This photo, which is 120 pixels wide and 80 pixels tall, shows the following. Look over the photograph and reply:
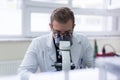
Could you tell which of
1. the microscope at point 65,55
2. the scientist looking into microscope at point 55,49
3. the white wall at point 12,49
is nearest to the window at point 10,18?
the white wall at point 12,49

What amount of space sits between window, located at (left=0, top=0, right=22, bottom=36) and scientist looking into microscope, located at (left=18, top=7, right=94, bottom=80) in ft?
Answer: 4.36

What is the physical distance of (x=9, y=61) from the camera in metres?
2.48

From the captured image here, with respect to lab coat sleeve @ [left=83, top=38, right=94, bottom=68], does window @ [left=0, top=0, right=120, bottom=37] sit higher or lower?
higher

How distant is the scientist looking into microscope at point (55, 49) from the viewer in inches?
48.8

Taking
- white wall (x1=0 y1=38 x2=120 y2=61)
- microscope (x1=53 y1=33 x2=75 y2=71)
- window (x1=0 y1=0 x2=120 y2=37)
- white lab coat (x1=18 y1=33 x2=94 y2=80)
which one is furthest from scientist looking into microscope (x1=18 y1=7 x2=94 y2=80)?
window (x1=0 y1=0 x2=120 y2=37)

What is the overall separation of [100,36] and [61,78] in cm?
244

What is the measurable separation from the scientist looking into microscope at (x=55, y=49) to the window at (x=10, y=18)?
1.33m

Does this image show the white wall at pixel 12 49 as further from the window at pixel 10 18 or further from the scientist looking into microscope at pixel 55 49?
the scientist looking into microscope at pixel 55 49

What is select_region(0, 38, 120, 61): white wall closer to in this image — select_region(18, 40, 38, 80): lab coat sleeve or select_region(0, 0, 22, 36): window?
select_region(0, 0, 22, 36): window

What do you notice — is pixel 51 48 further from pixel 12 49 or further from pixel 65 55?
pixel 12 49

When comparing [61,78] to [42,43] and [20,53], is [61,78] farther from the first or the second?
[20,53]

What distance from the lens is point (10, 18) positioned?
2699mm

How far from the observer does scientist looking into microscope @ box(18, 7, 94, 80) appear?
124 cm

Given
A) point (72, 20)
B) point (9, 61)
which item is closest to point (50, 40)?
point (72, 20)
